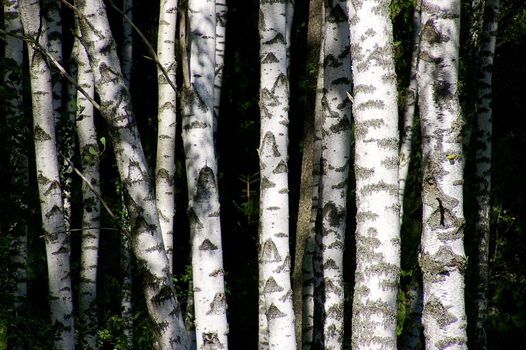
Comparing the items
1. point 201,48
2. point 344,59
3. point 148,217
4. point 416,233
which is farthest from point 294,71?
point 148,217

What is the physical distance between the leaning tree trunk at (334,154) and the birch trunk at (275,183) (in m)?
0.33

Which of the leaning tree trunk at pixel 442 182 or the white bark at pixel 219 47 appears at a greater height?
the white bark at pixel 219 47

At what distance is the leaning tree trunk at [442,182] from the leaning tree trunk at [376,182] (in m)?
0.16

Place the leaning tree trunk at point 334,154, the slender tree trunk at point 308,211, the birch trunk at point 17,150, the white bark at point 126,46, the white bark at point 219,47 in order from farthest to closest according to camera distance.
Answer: the white bark at point 126,46 < the white bark at point 219,47 < the birch trunk at point 17,150 < the slender tree trunk at point 308,211 < the leaning tree trunk at point 334,154

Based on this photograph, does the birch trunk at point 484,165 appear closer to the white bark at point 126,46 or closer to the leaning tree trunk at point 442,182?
the white bark at point 126,46

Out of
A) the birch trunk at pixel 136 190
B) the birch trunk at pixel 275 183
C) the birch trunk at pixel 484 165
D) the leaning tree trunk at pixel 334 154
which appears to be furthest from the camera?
the birch trunk at pixel 484 165

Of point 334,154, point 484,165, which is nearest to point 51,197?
point 334,154

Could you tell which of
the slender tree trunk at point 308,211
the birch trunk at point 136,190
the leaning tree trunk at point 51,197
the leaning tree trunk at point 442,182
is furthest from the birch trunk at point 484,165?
the birch trunk at point 136,190

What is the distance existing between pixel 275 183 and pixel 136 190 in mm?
1591

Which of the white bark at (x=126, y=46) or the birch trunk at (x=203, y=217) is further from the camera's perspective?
the white bark at (x=126, y=46)

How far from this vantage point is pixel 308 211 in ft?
20.3

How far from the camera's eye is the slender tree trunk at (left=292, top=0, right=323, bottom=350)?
239 inches

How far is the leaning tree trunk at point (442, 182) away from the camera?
10.9 feet

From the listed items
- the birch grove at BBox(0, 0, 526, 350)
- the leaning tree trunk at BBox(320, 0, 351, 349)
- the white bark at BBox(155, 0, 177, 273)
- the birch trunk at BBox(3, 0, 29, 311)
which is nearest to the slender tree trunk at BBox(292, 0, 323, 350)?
the birch grove at BBox(0, 0, 526, 350)
